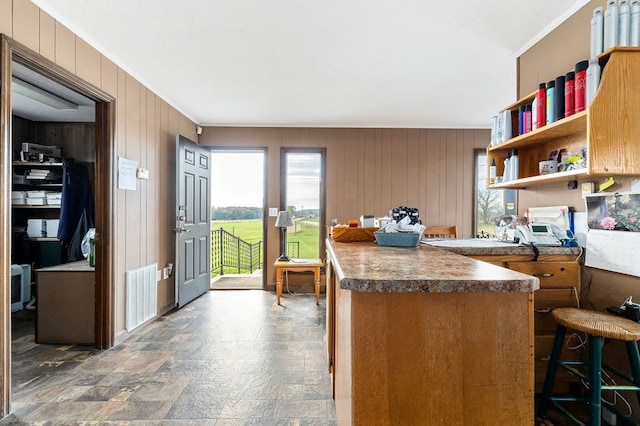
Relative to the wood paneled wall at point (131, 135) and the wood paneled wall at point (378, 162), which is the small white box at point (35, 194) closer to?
the wood paneled wall at point (131, 135)

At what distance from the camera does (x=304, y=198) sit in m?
4.58

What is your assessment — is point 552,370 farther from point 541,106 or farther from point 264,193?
point 264,193

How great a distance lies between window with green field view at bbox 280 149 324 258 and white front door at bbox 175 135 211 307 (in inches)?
45.1

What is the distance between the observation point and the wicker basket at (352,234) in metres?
2.12

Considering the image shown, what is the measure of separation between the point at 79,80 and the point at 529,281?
9.69ft

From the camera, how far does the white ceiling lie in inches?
74.3

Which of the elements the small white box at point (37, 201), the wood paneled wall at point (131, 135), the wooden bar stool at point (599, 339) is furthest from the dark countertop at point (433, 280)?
the small white box at point (37, 201)

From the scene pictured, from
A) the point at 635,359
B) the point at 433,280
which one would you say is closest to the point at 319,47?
the point at 433,280

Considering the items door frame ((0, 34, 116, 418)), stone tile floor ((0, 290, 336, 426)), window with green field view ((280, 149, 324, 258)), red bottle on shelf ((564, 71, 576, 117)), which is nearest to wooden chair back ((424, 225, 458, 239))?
window with green field view ((280, 149, 324, 258))

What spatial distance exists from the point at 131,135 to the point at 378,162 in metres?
3.11

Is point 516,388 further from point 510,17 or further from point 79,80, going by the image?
point 79,80

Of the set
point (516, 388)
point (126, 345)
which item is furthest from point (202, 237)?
point (516, 388)

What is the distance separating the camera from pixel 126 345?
8.55 ft

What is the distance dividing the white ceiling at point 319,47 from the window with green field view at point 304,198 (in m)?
0.96
